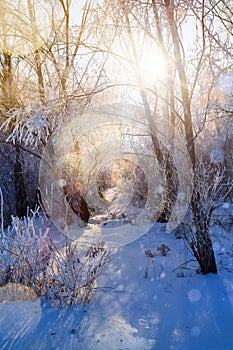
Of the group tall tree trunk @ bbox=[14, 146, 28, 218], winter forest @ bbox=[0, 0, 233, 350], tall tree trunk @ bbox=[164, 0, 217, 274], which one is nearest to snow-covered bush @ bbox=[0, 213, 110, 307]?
winter forest @ bbox=[0, 0, 233, 350]

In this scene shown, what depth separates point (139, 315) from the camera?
10.1 feet

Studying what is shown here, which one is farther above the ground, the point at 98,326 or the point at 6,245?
the point at 6,245

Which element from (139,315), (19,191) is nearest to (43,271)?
(139,315)

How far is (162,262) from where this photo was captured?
4.41 metres

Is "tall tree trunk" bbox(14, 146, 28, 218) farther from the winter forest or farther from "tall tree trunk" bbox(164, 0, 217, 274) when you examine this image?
"tall tree trunk" bbox(164, 0, 217, 274)

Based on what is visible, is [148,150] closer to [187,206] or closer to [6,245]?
[187,206]

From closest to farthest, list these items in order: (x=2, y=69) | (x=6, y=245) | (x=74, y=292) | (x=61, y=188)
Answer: (x=74, y=292)
(x=6, y=245)
(x=61, y=188)
(x=2, y=69)

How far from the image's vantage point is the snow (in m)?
2.62

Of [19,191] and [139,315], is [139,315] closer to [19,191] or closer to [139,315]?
[139,315]

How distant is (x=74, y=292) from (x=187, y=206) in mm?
1737

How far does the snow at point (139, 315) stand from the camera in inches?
103

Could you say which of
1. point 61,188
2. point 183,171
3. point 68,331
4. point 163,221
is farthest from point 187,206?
point 61,188

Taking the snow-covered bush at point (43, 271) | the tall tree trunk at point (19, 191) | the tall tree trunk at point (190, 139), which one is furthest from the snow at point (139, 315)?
the tall tree trunk at point (19, 191)

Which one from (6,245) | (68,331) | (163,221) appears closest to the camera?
(68,331)
